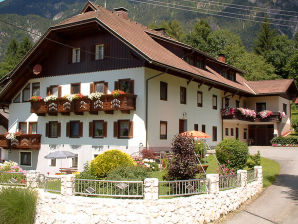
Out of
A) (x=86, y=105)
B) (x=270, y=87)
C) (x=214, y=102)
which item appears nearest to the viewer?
(x=86, y=105)

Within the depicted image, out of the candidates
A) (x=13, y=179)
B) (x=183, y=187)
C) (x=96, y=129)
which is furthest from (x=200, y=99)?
(x=13, y=179)

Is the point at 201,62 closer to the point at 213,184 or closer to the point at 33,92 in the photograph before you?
the point at 33,92

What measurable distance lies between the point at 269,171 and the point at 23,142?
59.0 ft

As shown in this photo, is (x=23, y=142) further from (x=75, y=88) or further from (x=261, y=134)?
(x=261, y=134)

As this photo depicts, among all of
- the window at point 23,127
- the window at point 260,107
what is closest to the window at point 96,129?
the window at point 23,127

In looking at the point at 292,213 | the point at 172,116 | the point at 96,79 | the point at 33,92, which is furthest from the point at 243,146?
the point at 33,92

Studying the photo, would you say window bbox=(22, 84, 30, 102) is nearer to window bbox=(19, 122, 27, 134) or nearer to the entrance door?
window bbox=(19, 122, 27, 134)

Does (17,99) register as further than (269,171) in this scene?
Yes

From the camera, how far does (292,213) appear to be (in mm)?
14180

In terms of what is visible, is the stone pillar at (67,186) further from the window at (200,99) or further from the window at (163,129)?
the window at (200,99)

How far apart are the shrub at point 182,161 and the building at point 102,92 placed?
8289 millimetres

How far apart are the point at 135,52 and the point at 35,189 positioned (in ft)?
36.9

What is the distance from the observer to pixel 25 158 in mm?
30000

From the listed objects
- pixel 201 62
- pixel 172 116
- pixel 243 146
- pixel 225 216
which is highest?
pixel 201 62
